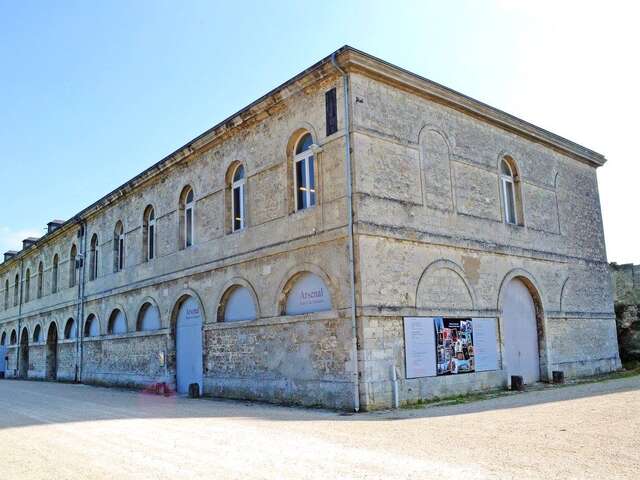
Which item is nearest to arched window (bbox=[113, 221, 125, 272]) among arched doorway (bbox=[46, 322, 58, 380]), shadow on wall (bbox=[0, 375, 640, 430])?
shadow on wall (bbox=[0, 375, 640, 430])

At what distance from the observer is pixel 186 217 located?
A: 18.5m

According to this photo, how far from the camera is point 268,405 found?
43.5 feet

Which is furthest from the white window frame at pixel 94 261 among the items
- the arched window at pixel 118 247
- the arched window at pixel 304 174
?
the arched window at pixel 304 174

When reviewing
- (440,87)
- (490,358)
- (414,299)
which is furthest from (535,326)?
(440,87)

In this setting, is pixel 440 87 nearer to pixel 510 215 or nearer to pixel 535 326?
pixel 510 215

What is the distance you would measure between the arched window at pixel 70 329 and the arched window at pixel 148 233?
308 inches

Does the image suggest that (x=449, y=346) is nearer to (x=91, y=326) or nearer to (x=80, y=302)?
(x=91, y=326)

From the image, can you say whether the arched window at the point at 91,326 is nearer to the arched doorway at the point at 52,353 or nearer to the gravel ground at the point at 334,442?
the arched doorway at the point at 52,353

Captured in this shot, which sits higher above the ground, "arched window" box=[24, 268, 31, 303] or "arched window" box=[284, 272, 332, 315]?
"arched window" box=[24, 268, 31, 303]

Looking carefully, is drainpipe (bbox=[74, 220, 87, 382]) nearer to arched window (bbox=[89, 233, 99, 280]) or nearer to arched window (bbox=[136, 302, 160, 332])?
arched window (bbox=[89, 233, 99, 280])

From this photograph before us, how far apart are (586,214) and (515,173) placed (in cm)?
447

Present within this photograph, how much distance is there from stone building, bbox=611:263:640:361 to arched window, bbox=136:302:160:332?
53.9 feet

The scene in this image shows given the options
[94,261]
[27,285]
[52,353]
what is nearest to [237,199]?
[94,261]

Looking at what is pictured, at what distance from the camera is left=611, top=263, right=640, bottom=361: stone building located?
20844mm
